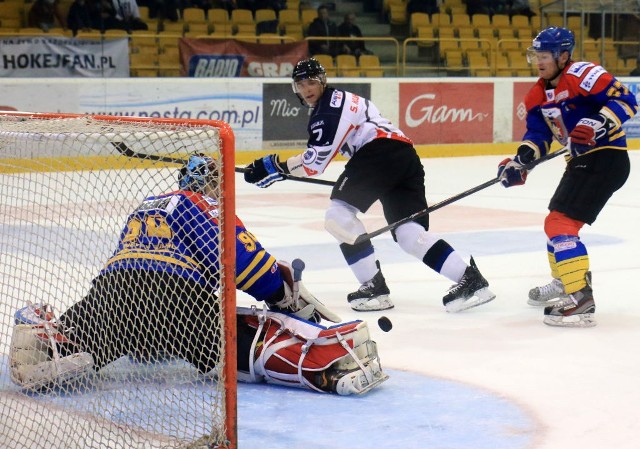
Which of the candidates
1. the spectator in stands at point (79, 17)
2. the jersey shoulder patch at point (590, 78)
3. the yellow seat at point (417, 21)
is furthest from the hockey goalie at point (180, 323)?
the yellow seat at point (417, 21)

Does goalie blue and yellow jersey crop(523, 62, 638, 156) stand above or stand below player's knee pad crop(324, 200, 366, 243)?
above

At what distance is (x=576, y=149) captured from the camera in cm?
412

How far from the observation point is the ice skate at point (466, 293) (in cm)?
420

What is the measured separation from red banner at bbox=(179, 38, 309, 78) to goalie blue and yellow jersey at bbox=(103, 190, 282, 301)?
7170 mm

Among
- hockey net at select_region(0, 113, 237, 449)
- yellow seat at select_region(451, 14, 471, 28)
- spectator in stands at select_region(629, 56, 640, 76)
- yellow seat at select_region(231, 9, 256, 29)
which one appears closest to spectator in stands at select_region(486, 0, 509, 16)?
yellow seat at select_region(451, 14, 471, 28)

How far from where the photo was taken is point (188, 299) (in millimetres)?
2818

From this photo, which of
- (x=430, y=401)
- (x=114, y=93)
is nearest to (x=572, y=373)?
(x=430, y=401)

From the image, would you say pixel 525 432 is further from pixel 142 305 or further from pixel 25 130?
pixel 25 130

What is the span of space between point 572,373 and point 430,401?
56 centimetres

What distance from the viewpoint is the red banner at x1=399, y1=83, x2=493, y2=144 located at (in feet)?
35.9

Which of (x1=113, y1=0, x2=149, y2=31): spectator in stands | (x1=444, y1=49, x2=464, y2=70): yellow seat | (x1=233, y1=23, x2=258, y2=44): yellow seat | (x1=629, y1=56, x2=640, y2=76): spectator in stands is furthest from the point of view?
(x1=629, y1=56, x2=640, y2=76): spectator in stands

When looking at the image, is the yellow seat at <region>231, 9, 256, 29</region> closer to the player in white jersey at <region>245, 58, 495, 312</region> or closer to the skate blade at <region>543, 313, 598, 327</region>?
the player in white jersey at <region>245, 58, 495, 312</region>

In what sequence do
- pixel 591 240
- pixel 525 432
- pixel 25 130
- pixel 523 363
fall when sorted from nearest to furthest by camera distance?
1. pixel 525 432
2. pixel 25 130
3. pixel 523 363
4. pixel 591 240

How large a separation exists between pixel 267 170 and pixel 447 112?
709cm
